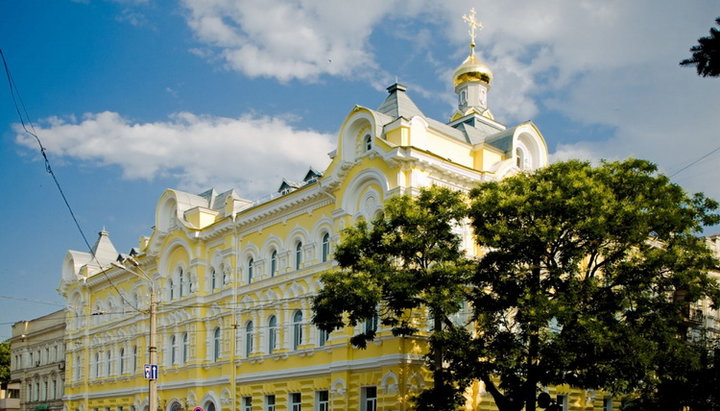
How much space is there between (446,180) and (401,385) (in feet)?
24.5

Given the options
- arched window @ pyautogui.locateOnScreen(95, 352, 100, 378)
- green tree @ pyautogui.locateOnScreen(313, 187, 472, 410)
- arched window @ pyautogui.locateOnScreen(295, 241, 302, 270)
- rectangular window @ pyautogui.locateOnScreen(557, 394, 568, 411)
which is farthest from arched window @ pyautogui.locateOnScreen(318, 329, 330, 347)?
arched window @ pyautogui.locateOnScreen(95, 352, 100, 378)

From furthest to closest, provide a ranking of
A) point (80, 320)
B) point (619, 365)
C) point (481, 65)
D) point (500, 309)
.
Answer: point (80, 320)
point (481, 65)
point (500, 309)
point (619, 365)

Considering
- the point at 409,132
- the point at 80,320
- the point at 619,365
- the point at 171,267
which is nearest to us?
the point at 619,365

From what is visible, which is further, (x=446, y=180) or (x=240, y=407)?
(x=240, y=407)

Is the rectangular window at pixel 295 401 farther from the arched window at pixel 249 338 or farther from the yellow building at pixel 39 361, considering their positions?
the yellow building at pixel 39 361

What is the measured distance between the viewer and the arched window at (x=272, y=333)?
33938 millimetres

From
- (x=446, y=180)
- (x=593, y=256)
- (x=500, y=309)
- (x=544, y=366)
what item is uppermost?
(x=446, y=180)

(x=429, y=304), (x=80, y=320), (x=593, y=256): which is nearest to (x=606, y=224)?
(x=593, y=256)

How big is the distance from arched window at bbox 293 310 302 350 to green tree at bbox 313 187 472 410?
9177 mm

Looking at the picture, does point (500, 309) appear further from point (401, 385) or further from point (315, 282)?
point (315, 282)

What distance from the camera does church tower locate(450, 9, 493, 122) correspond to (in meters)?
37.5

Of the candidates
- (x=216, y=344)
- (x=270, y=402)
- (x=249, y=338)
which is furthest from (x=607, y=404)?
(x=216, y=344)

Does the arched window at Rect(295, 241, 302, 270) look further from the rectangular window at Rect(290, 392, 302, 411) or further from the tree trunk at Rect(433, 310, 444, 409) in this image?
the tree trunk at Rect(433, 310, 444, 409)

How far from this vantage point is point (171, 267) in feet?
137
